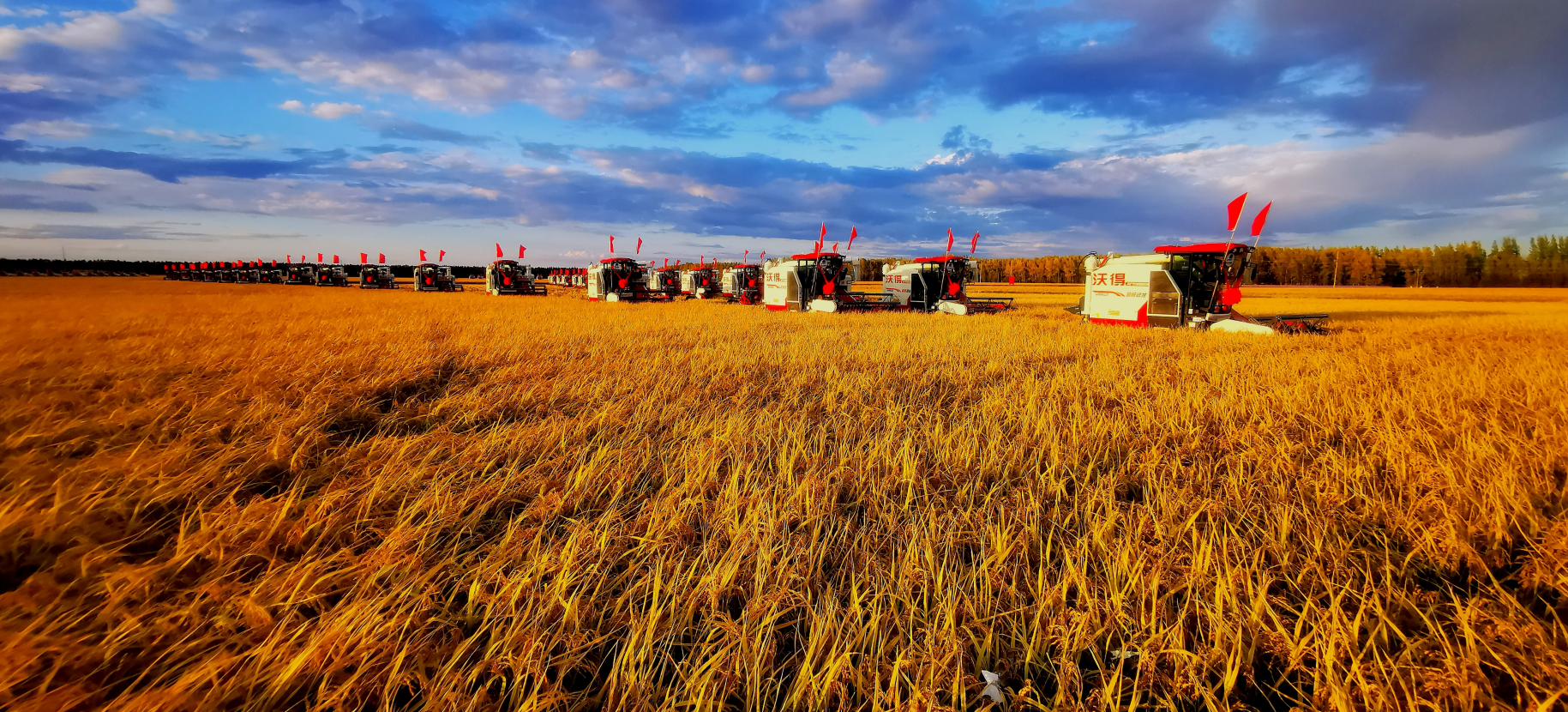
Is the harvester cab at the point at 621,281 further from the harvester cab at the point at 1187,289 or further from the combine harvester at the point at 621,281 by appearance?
the harvester cab at the point at 1187,289

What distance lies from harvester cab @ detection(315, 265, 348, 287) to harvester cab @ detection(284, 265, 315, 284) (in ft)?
7.07

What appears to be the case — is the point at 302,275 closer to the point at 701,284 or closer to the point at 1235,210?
the point at 701,284

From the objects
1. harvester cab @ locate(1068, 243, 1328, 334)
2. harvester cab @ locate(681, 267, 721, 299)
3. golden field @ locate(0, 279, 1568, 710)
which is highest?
harvester cab @ locate(681, 267, 721, 299)

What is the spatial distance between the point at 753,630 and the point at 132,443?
15.6 ft

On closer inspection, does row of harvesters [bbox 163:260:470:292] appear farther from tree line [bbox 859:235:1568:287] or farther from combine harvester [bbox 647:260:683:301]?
tree line [bbox 859:235:1568:287]

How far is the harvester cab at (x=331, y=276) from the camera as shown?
5553 cm

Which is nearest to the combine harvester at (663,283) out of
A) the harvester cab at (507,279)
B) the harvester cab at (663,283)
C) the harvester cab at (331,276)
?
the harvester cab at (663,283)

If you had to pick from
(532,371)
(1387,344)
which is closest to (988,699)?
(532,371)

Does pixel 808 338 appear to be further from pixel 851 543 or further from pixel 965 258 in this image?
pixel 965 258

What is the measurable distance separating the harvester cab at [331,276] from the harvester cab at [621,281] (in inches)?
1686

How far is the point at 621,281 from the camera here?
2942cm

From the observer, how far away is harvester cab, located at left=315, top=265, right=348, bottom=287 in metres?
55.5

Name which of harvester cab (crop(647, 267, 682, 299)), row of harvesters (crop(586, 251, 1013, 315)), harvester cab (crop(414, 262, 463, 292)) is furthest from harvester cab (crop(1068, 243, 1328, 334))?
harvester cab (crop(414, 262, 463, 292))

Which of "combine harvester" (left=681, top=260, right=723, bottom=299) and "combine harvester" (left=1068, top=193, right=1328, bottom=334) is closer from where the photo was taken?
"combine harvester" (left=1068, top=193, right=1328, bottom=334)
